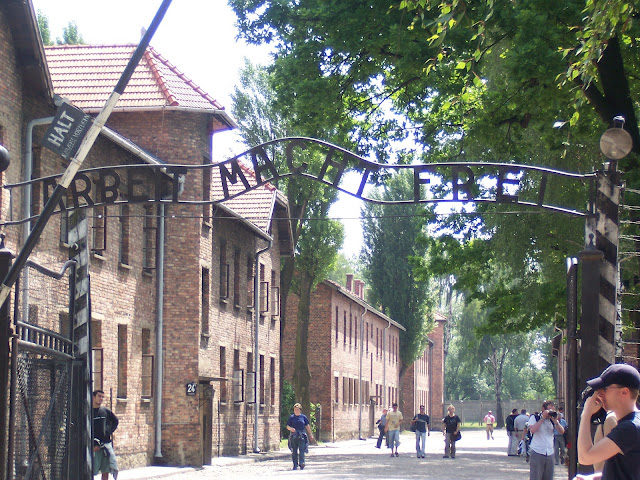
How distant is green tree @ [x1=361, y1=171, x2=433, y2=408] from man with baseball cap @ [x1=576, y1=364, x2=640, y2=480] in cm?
6627

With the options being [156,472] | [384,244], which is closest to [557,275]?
[156,472]

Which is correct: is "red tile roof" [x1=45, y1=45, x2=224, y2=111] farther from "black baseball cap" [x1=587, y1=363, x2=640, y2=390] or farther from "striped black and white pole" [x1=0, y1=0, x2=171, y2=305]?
"black baseball cap" [x1=587, y1=363, x2=640, y2=390]

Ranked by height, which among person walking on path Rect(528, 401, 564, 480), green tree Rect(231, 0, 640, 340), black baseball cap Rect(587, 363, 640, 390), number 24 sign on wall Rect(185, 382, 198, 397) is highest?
green tree Rect(231, 0, 640, 340)

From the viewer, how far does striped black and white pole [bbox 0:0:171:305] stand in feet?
32.0

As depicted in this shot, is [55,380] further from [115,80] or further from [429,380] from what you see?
[429,380]

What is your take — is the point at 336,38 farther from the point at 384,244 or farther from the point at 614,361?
the point at 384,244

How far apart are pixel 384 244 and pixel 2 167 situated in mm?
65361

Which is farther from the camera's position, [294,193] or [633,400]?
[294,193]

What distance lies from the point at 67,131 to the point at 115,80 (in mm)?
20607

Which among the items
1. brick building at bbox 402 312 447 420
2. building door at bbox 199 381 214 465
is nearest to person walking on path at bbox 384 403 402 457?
building door at bbox 199 381 214 465

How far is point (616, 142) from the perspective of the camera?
10859 mm

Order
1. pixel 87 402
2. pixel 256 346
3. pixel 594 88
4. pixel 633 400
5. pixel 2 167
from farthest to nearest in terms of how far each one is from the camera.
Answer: pixel 256 346 < pixel 594 88 < pixel 87 402 < pixel 2 167 < pixel 633 400

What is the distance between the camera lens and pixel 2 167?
30.4ft

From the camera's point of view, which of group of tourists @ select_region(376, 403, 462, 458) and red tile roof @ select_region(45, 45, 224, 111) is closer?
red tile roof @ select_region(45, 45, 224, 111)
